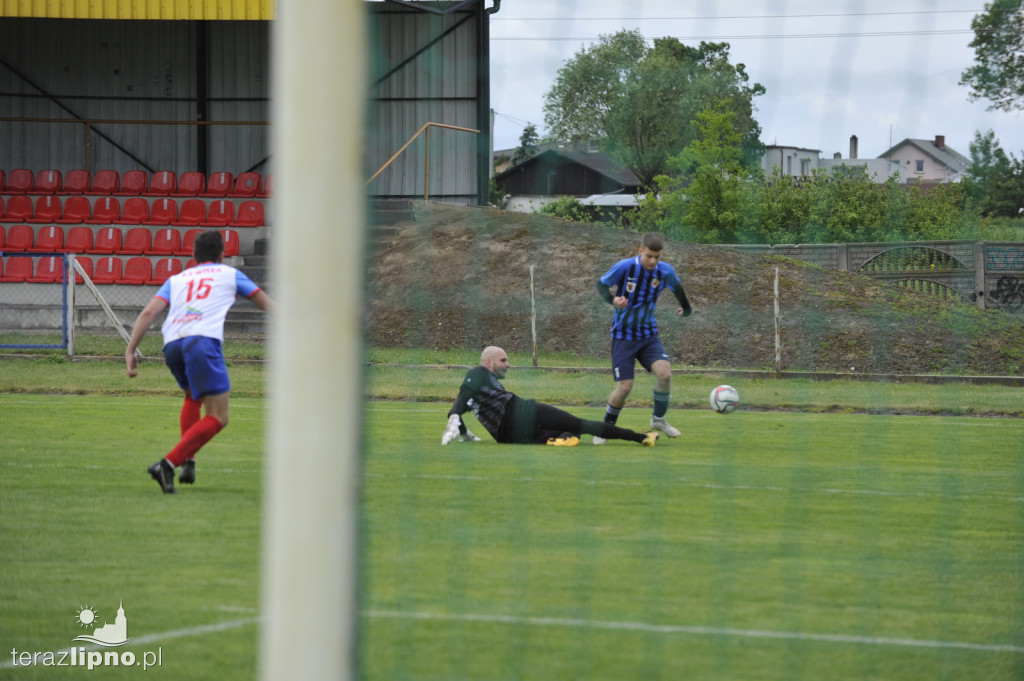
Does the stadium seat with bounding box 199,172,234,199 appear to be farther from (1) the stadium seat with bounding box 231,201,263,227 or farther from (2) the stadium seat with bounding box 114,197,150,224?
(2) the stadium seat with bounding box 114,197,150,224

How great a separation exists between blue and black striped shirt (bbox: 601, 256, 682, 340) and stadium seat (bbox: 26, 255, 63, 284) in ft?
49.6

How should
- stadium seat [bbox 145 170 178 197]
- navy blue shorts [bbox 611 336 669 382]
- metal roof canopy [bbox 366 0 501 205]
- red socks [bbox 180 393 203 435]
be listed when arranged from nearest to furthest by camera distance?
red socks [bbox 180 393 203 435] → navy blue shorts [bbox 611 336 669 382] → stadium seat [bbox 145 170 178 197] → metal roof canopy [bbox 366 0 501 205]

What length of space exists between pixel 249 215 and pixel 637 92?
16239mm

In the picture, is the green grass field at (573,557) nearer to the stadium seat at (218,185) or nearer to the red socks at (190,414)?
the red socks at (190,414)

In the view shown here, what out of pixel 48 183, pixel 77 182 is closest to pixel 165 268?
pixel 77 182

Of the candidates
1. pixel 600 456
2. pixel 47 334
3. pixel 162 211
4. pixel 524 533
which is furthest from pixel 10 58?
pixel 524 533

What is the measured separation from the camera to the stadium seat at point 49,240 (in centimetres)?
2345

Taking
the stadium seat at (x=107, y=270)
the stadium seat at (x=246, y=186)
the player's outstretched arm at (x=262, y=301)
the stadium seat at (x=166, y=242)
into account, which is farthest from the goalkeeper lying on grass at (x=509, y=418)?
the stadium seat at (x=246, y=186)

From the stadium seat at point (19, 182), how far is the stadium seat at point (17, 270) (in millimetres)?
3305

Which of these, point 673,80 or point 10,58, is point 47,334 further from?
point 673,80

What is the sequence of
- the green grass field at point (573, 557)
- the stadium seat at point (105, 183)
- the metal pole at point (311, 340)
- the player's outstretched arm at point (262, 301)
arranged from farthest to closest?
1. the stadium seat at point (105, 183)
2. the player's outstretched arm at point (262, 301)
3. the green grass field at point (573, 557)
4. the metal pole at point (311, 340)

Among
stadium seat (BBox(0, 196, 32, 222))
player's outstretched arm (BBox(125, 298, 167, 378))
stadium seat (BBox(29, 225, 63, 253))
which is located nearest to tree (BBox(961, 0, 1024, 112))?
A: player's outstretched arm (BBox(125, 298, 167, 378))

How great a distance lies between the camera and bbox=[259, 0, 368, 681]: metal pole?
7.14 feet

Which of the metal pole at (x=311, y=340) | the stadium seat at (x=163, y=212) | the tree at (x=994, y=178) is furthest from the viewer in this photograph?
the stadium seat at (x=163, y=212)
